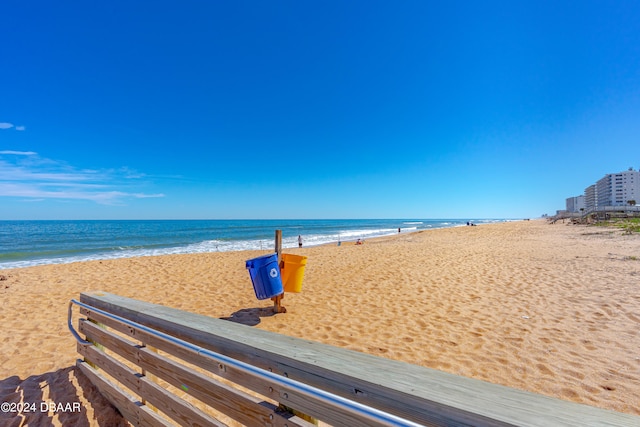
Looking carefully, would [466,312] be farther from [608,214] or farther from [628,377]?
[608,214]

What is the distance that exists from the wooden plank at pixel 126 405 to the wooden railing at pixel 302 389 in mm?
11

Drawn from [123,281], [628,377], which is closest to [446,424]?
[628,377]

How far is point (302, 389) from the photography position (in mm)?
1227

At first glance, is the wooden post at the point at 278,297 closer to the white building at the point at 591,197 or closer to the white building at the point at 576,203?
the white building at the point at 591,197

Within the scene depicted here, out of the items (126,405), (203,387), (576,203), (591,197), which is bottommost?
(126,405)

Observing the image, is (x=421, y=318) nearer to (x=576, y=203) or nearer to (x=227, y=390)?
(x=227, y=390)

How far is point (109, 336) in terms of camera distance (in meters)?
2.87

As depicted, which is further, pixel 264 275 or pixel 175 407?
pixel 264 275

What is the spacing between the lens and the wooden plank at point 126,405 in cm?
229

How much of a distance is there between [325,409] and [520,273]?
10040 millimetres

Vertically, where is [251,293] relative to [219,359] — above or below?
below

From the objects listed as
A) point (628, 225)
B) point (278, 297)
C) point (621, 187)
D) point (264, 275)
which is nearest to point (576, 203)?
point (621, 187)

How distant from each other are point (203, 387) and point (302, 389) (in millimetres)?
982

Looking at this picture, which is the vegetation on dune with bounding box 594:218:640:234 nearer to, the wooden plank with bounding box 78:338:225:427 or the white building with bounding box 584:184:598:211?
the wooden plank with bounding box 78:338:225:427
